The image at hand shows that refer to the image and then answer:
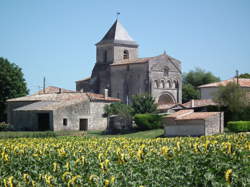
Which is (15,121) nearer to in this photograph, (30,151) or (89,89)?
(89,89)

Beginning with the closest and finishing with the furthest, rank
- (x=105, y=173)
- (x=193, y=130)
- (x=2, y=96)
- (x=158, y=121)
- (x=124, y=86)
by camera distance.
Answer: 1. (x=105, y=173)
2. (x=193, y=130)
3. (x=158, y=121)
4. (x=2, y=96)
5. (x=124, y=86)

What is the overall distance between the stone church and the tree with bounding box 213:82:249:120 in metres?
15.1

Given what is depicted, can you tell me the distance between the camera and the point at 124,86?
5984 centimetres

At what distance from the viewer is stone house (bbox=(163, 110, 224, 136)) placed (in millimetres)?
35781

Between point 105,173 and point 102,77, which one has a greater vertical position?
point 102,77

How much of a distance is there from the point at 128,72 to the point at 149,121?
1771 cm

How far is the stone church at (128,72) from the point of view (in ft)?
190

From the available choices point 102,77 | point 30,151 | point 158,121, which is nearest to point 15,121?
point 158,121

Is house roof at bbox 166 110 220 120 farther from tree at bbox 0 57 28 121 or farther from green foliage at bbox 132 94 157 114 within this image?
tree at bbox 0 57 28 121

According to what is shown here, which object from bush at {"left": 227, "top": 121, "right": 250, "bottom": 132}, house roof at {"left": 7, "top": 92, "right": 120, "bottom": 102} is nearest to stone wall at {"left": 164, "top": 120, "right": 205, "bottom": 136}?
bush at {"left": 227, "top": 121, "right": 250, "bottom": 132}

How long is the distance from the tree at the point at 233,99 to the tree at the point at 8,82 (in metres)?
24.0

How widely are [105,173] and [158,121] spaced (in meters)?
30.8

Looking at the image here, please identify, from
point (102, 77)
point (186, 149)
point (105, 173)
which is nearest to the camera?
point (105, 173)

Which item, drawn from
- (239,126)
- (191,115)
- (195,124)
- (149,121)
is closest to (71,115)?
(149,121)
